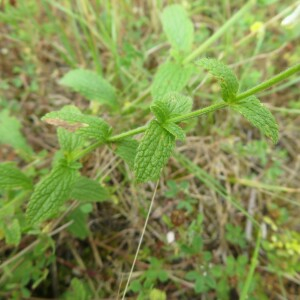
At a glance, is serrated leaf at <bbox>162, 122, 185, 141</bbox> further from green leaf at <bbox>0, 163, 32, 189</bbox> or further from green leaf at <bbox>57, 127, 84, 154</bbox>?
green leaf at <bbox>0, 163, 32, 189</bbox>

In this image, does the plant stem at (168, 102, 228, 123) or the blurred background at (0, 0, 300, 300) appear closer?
the plant stem at (168, 102, 228, 123)

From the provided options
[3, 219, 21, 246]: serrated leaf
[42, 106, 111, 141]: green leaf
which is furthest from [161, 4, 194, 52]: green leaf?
[3, 219, 21, 246]: serrated leaf

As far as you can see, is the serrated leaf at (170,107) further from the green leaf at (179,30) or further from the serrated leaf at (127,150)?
the green leaf at (179,30)

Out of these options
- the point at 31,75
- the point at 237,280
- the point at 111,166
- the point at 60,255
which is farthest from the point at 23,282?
the point at 31,75

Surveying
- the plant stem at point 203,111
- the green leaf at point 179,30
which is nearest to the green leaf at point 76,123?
the plant stem at point 203,111

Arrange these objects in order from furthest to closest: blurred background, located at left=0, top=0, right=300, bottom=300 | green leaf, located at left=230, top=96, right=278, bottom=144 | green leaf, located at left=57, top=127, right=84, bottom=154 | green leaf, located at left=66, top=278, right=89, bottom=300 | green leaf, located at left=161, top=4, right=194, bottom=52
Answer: green leaf, located at left=161, top=4, right=194, bottom=52, blurred background, located at left=0, top=0, right=300, bottom=300, green leaf, located at left=66, top=278, right=89, bottom=300, green leaf, located at left=57, top=127, right=84, bottom=154, green leaf, located at left=230, top=96, right=278, bottom=144
